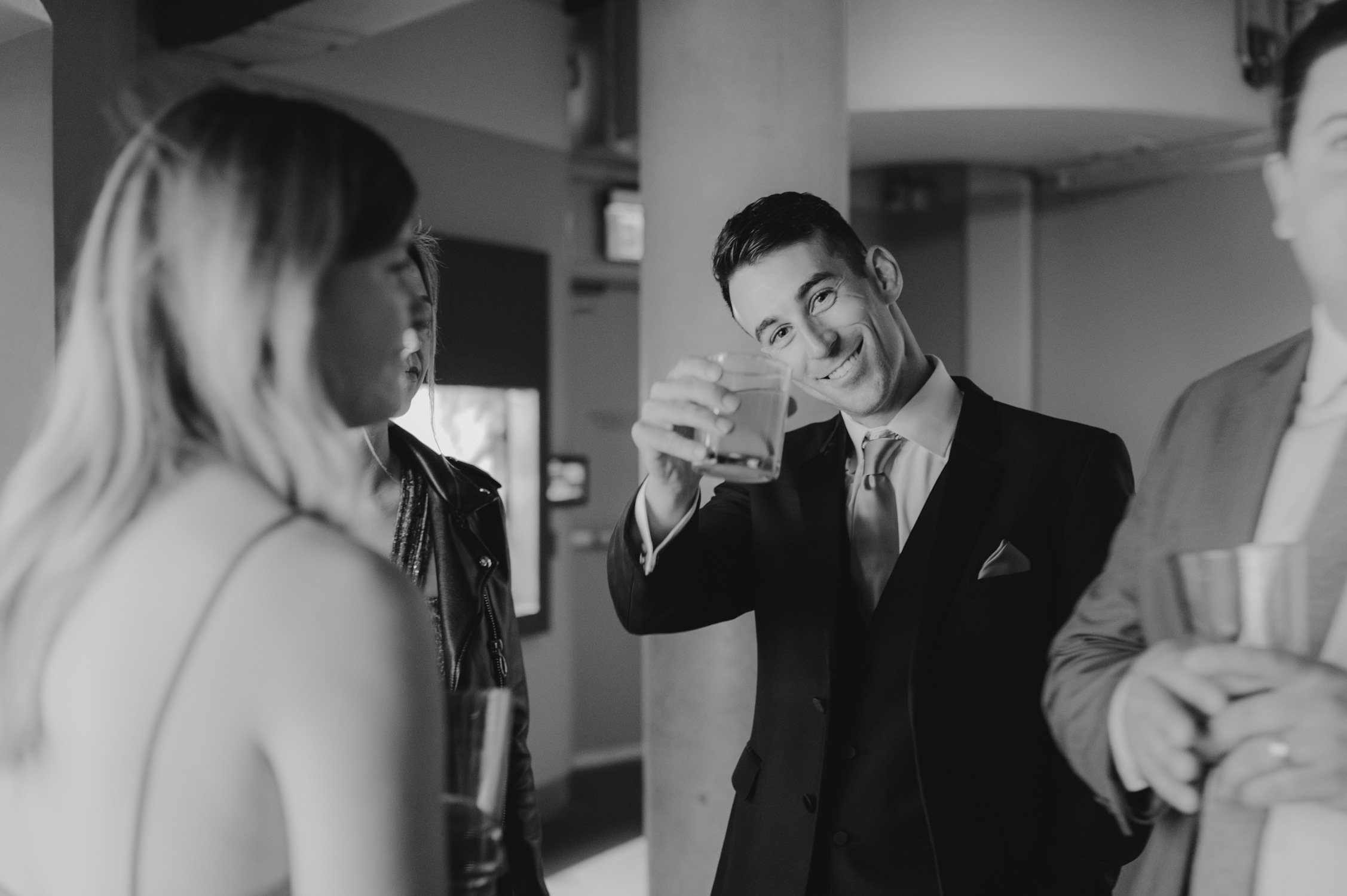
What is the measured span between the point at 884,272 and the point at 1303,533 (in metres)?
1.05

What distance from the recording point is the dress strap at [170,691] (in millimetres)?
818

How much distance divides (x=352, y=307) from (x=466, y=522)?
126cm

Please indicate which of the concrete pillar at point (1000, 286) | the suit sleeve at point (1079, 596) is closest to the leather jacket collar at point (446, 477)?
the suit sleeve at point (1079, 596)

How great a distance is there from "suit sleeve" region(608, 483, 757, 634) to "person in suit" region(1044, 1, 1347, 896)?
2.28 feet

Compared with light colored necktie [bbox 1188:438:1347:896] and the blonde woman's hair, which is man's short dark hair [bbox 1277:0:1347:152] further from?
the blonde woman's hair

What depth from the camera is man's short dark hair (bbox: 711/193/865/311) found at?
1952mm

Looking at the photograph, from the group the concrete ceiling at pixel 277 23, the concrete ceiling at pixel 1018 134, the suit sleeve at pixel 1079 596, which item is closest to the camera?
the suit sleeve at pixel 1079 596

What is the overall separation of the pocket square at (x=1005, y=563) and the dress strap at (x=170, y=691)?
122 cm

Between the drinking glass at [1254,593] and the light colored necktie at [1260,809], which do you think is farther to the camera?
the light colored necktie at [1260,809]

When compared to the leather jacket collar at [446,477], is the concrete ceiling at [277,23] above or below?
above

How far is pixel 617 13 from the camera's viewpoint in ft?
20.5

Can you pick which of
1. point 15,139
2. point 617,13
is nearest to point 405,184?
point 15,139

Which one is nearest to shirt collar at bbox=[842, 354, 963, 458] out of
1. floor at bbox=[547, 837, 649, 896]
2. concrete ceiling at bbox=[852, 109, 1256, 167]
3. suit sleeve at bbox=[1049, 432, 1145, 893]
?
suit sleeve at bbox=[1049, 432, 1145, 893]

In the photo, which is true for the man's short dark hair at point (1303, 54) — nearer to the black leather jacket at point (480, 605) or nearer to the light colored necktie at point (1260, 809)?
the light colored necktie at point (1260, 809)
